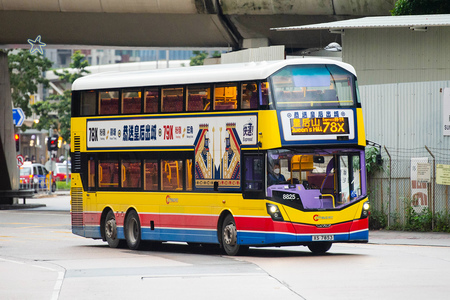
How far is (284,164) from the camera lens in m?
19.6

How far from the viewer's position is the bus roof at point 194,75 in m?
19.9

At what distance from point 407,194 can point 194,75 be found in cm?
901

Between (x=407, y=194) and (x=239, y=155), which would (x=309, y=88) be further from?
(x=407, y=194)

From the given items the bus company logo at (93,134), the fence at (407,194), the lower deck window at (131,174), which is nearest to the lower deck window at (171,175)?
the lower deck window at (131,174)

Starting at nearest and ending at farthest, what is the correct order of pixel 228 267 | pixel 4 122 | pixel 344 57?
pixel 228 267
pixel 344 57
pixel 4 122

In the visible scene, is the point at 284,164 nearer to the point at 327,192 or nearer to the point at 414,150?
the point at 327,192

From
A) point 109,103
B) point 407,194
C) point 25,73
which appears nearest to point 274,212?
point 109,103

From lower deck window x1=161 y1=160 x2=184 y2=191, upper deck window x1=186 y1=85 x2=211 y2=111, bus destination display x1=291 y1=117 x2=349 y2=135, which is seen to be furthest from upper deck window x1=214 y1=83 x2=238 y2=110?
lower deck window x1=161 y1=160 x2=184 y2=191

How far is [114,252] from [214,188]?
303 cm

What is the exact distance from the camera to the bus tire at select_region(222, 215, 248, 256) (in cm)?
2016

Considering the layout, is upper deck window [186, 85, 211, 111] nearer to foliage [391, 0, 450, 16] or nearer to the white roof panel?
the white roof panel

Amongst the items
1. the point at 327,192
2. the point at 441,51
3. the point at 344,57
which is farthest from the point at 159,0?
the point at 327,192

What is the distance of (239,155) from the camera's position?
795 inches

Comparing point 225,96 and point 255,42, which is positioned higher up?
point 255,42
